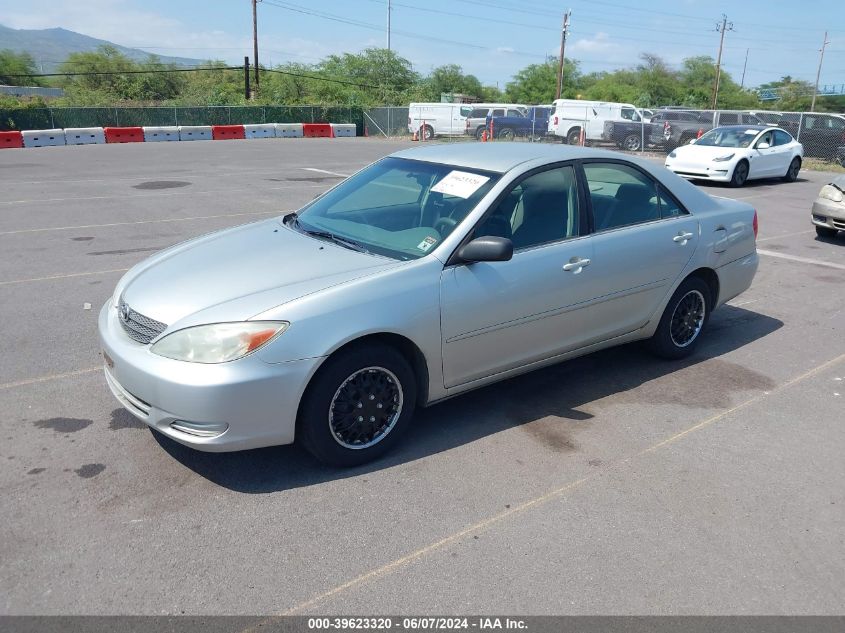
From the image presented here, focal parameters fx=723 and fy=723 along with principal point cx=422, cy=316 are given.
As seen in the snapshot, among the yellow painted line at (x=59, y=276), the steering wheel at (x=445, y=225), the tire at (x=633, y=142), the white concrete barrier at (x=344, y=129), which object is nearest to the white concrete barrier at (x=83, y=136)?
the white concrete barrier at (x=344, y=129)

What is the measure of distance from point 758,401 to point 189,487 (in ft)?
12.2

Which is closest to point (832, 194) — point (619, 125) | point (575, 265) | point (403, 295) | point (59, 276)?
point (575, 265)

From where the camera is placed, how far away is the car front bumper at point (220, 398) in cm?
339

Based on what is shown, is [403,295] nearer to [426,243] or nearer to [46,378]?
[426,243]

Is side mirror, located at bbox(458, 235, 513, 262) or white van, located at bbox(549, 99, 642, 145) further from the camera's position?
white van, located at bbox(549, 99, 642, 145)

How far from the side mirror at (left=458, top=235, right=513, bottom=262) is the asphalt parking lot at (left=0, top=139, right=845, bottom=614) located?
3.55ft

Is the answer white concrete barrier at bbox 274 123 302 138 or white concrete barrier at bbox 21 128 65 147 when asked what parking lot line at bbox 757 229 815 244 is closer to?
white concrete barrier at bbox 21 128 65 147

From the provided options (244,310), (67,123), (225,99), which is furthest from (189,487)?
(225,99)

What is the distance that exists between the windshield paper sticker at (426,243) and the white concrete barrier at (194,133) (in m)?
29.4

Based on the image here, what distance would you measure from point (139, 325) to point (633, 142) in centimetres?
2623

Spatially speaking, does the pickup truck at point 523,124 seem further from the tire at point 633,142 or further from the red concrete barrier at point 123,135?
the red concrete barrier at point 123,135

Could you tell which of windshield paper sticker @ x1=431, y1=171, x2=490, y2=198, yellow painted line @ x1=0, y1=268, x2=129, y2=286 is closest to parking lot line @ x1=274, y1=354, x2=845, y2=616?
windshield paper sticker @ x1=431, y1=171, x2=490, y2=198

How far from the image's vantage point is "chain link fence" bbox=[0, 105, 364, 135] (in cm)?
3081

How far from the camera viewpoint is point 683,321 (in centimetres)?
557
